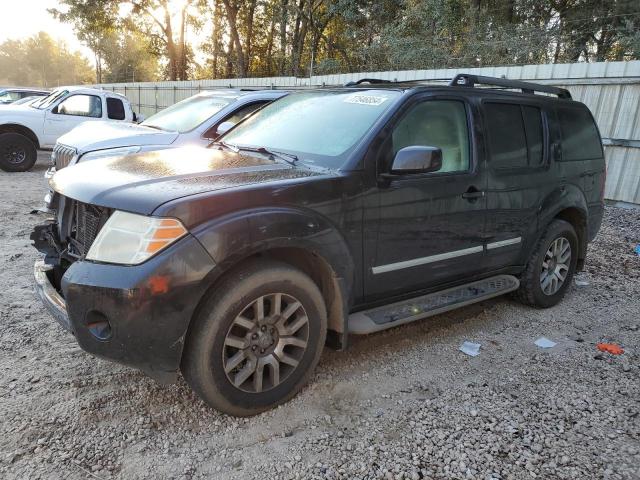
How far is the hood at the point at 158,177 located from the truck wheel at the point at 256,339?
51cm

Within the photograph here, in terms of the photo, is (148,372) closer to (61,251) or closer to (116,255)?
(116,255)

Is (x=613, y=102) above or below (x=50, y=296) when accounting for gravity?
above

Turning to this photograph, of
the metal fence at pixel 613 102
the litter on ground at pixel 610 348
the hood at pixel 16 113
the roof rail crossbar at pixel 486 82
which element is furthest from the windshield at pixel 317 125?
the hood at pixel 16 113

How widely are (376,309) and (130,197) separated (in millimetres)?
1692

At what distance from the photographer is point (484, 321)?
434cm

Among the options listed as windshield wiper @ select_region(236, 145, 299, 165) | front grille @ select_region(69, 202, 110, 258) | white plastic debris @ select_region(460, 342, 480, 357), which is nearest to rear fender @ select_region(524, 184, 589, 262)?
white plastic debris @ select_region(460, 342, 480, 357)

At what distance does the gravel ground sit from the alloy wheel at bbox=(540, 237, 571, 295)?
1.95 ft

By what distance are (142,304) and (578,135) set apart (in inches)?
167

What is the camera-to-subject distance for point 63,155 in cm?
694

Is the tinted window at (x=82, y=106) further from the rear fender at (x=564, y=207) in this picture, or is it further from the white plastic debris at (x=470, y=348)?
the white plastic debris at (x=470, y=348)

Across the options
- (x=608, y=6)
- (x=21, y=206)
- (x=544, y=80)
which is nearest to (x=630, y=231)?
(x=544, y=80)

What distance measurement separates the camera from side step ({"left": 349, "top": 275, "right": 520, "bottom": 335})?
10.4 feet

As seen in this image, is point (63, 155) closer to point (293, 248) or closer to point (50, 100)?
point (293, 248)

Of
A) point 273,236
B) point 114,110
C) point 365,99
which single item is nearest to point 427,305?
point 273,236
